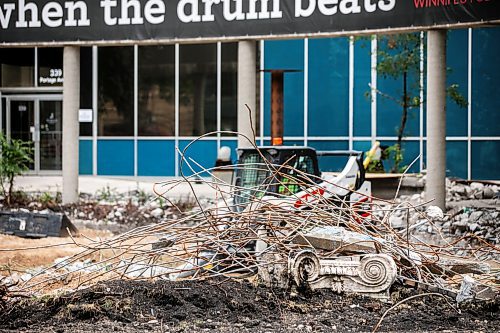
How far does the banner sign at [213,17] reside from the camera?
1571 cm

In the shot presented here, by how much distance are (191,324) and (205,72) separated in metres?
18.5

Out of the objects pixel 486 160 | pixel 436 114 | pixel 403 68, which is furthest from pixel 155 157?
pixel 436 114

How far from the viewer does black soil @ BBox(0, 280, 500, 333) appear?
7066 millimetres

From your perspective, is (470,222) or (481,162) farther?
(481,162)

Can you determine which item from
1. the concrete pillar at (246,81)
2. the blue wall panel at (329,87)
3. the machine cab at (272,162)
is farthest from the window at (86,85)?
the machine cab at (272,162)

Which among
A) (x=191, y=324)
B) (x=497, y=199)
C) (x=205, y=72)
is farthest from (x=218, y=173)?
(x=205, y=72)

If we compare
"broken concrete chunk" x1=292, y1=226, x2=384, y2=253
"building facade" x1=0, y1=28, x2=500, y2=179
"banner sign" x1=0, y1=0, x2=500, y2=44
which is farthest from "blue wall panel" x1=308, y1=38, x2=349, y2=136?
"broken concrete chunk" x1=292, y1=226, x2=384, y2=253

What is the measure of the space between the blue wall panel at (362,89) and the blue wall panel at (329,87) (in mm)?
275

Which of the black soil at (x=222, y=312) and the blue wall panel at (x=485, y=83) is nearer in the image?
the black soil at (x=222, y=312)

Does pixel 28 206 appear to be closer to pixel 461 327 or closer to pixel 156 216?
pixel 156 216

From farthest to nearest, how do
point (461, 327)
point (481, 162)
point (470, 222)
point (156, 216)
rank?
point (481, 162) → point (156, 216) → point (470, 222) → point (461, 327)

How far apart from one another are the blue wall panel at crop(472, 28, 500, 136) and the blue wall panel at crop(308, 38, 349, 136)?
11.8ft

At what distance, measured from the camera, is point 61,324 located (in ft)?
23.5

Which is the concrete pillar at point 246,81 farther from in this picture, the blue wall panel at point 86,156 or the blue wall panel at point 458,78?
the blue wall panel at point 86,156
